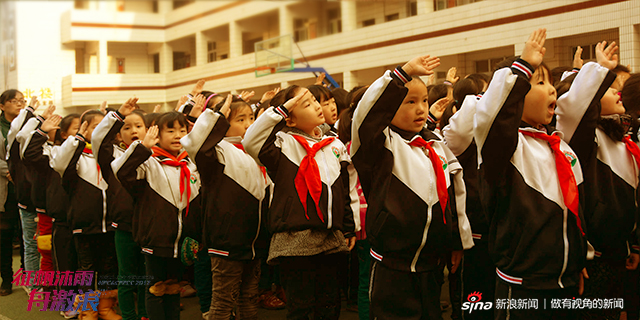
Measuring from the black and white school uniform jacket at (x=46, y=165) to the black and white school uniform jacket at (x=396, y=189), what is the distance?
2.87 m

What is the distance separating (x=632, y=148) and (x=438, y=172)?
1051mm

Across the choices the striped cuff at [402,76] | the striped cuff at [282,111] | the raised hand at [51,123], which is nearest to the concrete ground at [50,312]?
the raised hand at [51,123]

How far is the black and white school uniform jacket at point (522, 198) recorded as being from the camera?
198 cm

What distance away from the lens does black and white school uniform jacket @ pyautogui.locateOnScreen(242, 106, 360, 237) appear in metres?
2.62

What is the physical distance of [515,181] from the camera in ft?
6.75

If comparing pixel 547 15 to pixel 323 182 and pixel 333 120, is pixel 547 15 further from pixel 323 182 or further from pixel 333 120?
pixel 323 182

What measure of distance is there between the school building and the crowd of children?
0.47 meters

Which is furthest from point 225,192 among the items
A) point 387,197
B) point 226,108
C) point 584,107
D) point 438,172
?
point 584,107

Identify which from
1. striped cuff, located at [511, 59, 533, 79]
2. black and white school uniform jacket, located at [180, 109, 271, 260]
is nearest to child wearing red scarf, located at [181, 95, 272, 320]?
black and white school uniform jacket, located at [180, 109, 271, 260]

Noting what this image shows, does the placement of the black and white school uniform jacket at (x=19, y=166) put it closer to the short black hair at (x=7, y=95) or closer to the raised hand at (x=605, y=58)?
the short black hair at (x=7, y=95)

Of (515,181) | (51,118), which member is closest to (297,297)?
(515,181)

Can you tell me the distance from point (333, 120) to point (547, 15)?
588 centimetres

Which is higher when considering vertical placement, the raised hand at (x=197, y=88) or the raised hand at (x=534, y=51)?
the raised hand at (x=197, y=88)

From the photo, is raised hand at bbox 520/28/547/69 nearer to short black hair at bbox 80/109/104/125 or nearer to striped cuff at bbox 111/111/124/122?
striped cuff at bbox 111/111/124/122
